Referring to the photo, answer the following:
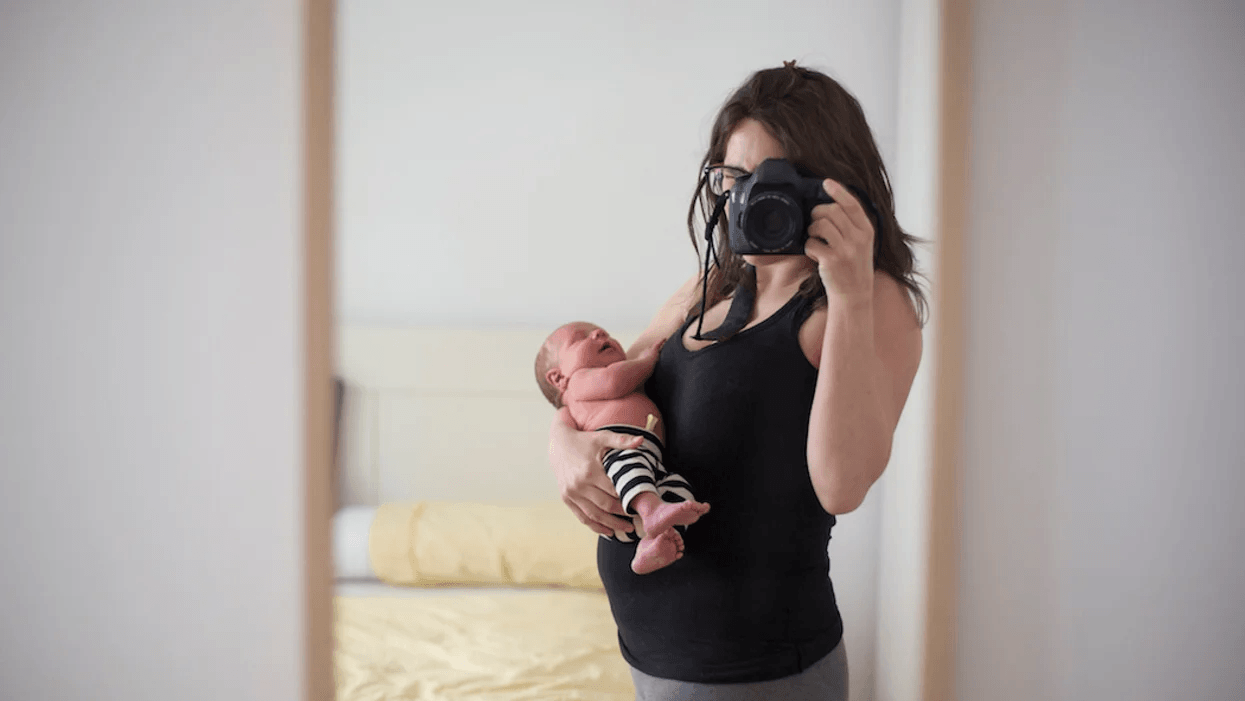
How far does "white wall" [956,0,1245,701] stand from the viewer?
0.66m

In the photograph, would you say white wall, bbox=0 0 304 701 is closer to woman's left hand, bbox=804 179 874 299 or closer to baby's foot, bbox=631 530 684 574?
baby's foot, bbox=631 530 684 574

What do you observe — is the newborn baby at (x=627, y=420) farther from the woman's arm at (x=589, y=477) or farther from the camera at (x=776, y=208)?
the camera at (x=776, y=208)

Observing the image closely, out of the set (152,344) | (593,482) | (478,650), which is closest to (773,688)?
(593,482)

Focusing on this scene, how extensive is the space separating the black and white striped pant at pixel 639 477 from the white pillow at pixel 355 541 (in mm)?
809

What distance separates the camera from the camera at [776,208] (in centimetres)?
55

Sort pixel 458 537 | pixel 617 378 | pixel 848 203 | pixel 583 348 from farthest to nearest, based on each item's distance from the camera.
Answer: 1. pixel 458 537
2. pixel 583 348
3. pixel 617 378
4. pixel 848 203

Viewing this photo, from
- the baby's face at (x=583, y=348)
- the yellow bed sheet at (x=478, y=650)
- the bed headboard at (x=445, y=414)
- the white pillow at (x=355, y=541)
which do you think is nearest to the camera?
the baby's face at (x=583, y=348)

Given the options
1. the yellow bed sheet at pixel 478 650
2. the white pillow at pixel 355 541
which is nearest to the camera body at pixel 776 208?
the yellow bed sheet at pixel 478 650

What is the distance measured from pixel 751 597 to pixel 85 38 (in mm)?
737

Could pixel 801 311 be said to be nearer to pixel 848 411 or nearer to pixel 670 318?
pixel 848 411

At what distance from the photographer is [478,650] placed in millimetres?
1244

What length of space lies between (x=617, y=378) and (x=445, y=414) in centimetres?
108

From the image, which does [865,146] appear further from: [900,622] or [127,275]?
[127,275]

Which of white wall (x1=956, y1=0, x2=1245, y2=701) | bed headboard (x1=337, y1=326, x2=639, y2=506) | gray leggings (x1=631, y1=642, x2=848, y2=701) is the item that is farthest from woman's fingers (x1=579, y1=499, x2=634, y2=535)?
bed headboard (x1=337, y1=326, x2=639, y2=506)
